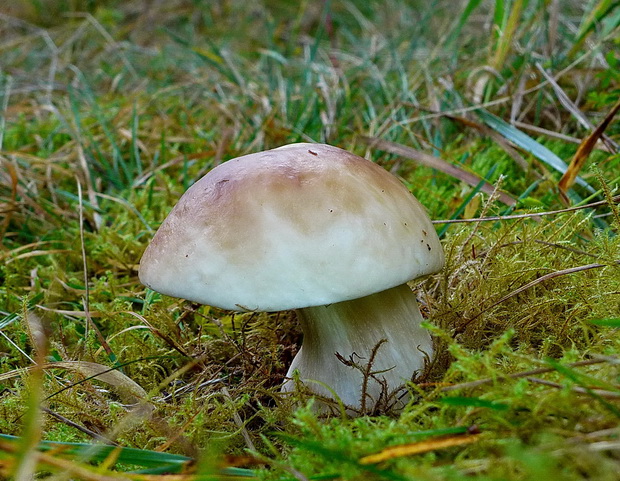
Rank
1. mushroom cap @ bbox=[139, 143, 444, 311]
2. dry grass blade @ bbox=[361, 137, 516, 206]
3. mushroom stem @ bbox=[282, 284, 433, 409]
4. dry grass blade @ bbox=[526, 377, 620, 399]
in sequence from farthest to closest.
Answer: dry grass blade @ bbox=[361, 137, 516, 206] < mushroom stem @ bbox=[282, 284, 433, 409] < mushroom cap @ bbox=[139, 143, 444, 311] < dry grass blade @ bbox=[526, 377, 620, 399]

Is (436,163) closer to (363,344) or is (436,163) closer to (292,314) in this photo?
(292,314)

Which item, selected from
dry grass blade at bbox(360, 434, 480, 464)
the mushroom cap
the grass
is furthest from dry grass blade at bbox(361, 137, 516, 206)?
dry grass blade at bbox(360, 434, 480, 464)

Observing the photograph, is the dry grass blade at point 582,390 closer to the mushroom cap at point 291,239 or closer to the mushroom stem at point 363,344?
the mushroom cap at point 291,239

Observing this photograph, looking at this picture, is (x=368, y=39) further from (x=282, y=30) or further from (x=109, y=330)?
(x=109, y=330)

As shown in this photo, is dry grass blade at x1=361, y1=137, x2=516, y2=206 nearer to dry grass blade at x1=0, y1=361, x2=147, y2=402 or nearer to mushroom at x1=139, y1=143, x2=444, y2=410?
mushroom at x1=139, y1=143, x2=444, y2=410

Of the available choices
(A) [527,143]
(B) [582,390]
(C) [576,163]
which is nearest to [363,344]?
(B) [582,390]
